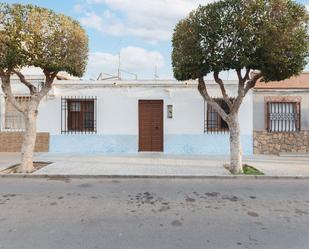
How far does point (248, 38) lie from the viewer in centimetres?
767

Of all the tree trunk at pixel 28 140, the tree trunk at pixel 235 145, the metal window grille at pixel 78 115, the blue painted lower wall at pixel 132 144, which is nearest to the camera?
the tree trunk at pixel 28 140

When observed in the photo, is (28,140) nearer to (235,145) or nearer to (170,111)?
(170,111)

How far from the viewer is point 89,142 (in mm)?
12359

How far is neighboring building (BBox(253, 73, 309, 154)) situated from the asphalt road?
4.72 metres

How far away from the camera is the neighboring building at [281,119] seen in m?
12.3

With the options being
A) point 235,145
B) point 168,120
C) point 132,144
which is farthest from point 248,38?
point 132,144

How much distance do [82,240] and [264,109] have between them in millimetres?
10206

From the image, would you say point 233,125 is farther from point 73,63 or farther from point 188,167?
point 73,63

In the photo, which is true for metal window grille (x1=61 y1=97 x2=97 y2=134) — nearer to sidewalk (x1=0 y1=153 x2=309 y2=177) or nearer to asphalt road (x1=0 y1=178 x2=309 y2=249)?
sidewalk (x1=0 y1=153 x2=309 y2=177)

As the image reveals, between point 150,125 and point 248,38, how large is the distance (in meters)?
5.95

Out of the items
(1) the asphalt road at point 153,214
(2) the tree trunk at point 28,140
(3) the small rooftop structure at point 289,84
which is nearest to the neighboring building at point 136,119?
(3) the small rooftop structure at point 289,84

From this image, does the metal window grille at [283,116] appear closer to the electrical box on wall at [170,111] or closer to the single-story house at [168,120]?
the single-story house at [168,120]

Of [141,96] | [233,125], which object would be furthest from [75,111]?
[233,125]

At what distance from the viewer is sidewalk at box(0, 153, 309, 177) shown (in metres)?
8.60
